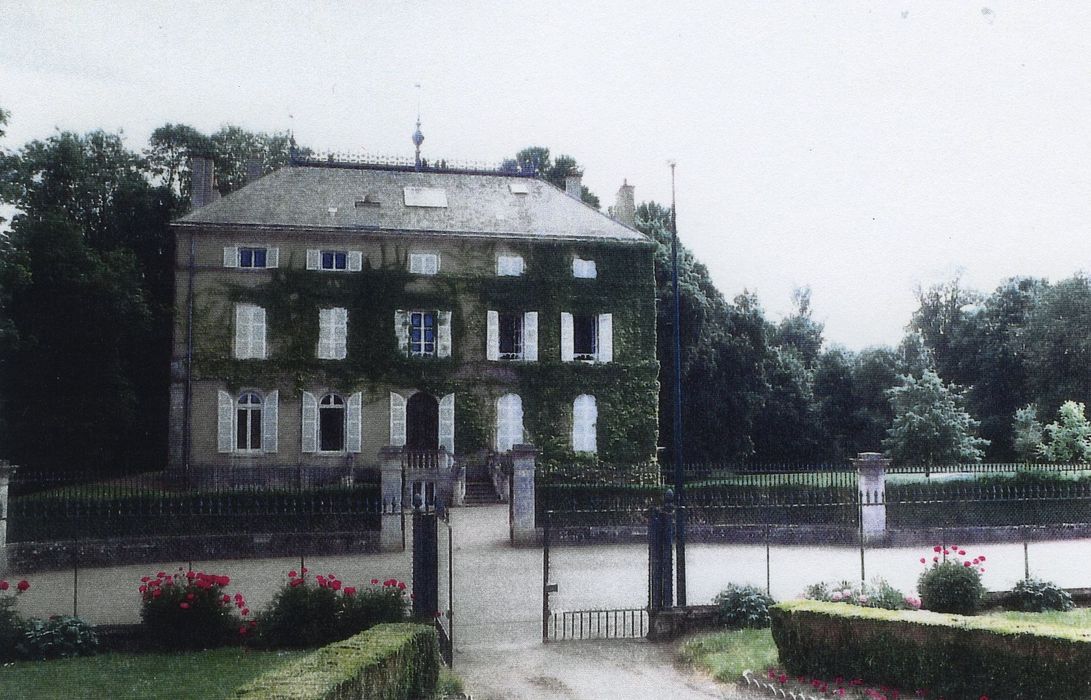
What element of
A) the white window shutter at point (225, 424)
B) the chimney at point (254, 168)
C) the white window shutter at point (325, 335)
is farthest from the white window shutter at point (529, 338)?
the chimney at point (254, 168)

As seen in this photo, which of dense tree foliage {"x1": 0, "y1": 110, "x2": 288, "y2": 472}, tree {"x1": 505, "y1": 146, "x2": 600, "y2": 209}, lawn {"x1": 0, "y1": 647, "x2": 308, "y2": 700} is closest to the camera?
lawn {"x1": 0, "y1": 647, "x2": 308, "y2": 700}

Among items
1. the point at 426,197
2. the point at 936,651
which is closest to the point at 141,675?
the point at 936,651

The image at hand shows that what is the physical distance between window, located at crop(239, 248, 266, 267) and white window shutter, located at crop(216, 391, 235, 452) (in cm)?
412

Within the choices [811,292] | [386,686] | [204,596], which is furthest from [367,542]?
[811,292]

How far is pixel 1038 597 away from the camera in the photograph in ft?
37.1

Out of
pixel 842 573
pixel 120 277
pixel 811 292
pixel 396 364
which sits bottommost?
pixel 842 573

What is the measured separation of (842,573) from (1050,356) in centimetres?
2595

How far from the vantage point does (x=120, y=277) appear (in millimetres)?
24547

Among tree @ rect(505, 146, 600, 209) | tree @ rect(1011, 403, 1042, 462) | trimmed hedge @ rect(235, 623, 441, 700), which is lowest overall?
trimmed hedge @ rect(235, 623, 441, 700)

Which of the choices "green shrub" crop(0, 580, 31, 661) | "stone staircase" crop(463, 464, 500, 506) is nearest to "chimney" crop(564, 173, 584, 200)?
"stone staircase" crop(463, 464, 500, 506)

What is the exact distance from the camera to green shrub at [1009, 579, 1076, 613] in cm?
1127

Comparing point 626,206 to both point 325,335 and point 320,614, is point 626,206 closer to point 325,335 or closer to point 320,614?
point 325,335

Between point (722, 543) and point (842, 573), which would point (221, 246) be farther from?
point (842, 573)

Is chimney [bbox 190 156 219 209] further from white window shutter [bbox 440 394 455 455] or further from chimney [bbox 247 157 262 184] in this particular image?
white window shutter [bbox 440 394 455 455]
